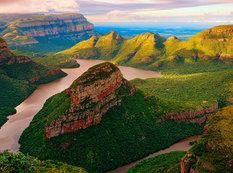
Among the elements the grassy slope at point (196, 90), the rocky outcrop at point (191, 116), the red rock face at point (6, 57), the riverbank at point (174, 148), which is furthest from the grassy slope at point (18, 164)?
the red rock face at point (6, 57)

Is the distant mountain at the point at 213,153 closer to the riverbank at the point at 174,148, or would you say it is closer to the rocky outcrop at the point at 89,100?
the riverbank at the point at 174,148

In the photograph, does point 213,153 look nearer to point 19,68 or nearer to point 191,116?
point 191,116

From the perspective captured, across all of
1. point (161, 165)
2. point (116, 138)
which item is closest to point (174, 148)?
point (161, 165)

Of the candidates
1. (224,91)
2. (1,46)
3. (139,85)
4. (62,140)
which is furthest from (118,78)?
(1,46)

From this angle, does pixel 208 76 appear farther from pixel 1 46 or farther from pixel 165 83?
pixel 1 46

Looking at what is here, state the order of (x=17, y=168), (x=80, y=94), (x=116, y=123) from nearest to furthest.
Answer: (x=17, y=168) → (x=80, y=94) → (x=116, y=123)

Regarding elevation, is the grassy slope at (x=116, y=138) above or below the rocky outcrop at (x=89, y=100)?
below
